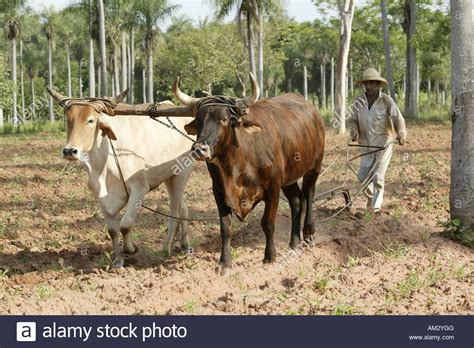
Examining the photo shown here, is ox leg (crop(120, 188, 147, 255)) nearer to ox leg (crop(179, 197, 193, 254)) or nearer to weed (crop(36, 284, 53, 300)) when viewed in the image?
ox leg (crop(179, 197, 193, 254))

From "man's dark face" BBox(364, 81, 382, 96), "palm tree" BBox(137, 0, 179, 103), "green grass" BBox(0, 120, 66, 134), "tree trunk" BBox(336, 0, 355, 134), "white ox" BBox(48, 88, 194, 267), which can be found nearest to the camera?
"white ox" BBox(48, 88, 194, 267)

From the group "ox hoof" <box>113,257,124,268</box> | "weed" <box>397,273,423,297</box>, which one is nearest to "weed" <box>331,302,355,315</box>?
"weed" <box>397,273,423,297</box>

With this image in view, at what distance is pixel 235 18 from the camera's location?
32125 millimetres

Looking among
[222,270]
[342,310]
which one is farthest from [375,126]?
[342,310]

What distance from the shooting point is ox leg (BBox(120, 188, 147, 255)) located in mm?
7133

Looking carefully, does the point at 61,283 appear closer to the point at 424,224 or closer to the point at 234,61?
the point at 424,224

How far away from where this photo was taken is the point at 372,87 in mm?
9227

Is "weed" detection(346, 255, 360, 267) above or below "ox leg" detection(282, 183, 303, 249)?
below

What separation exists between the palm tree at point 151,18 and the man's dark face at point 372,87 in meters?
32.3

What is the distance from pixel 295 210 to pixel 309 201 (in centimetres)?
43

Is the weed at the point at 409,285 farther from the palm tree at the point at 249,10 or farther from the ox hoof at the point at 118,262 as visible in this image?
the palm tree at the point at 249,10

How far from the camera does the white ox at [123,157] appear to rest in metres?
6.73

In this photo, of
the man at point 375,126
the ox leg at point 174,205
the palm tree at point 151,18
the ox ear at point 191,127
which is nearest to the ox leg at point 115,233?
the ox leg at point 174,205

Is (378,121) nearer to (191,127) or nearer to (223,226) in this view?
(223,226)
